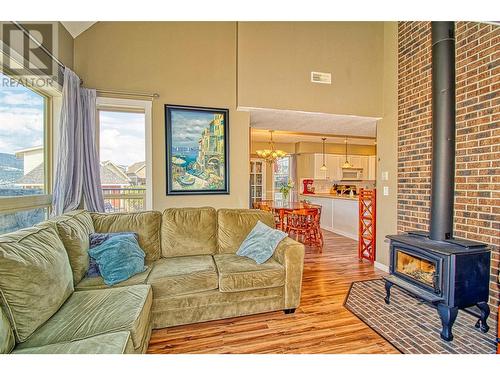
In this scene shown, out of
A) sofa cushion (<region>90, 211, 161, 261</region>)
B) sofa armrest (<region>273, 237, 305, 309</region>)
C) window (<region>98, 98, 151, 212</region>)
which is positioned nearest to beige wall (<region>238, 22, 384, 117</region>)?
window (<region>98, 98, 151, 212</region>)

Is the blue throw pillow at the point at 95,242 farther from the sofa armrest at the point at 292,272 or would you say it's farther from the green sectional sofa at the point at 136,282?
the sofa armrest at the point at 292,272

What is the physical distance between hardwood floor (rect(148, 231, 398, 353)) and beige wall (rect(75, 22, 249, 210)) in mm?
1689

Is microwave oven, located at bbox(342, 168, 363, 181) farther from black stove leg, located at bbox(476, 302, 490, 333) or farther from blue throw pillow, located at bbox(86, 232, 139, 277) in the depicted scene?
blue throw pillow, located at bbox(86, 232, 139, 277)

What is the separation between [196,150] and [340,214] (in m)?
3.99

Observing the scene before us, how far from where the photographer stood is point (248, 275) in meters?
2.15

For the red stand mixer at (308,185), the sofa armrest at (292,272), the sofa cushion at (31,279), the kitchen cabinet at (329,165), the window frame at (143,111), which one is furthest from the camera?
the red stand mixer at (308,185)

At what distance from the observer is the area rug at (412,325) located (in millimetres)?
1825

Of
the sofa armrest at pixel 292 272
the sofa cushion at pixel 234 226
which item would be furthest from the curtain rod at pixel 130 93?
the sofa armrest at pixel 292 272

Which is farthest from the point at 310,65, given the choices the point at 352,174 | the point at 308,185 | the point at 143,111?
the point at 352,174

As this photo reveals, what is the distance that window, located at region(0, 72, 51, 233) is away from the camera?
2033mm

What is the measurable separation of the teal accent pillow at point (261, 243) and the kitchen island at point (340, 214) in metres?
3.33
